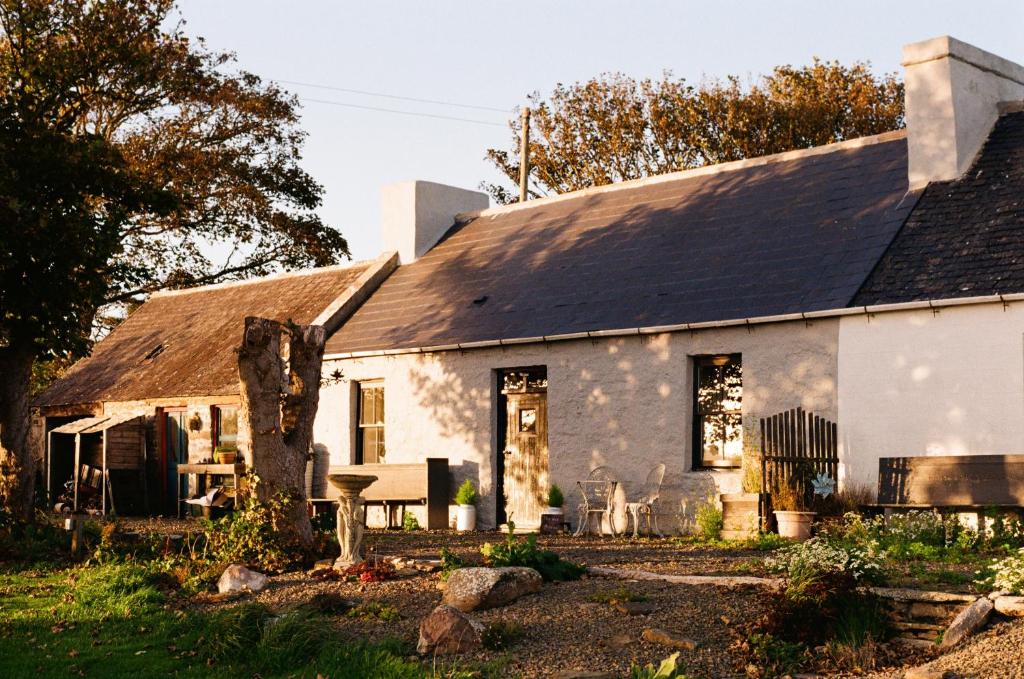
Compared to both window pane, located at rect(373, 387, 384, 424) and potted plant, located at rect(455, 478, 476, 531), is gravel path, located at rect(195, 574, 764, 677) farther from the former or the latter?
window pane, located at rect(373, 387, 384, 424)

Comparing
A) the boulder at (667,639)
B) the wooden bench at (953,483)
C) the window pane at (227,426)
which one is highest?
the window pane at (227,426)

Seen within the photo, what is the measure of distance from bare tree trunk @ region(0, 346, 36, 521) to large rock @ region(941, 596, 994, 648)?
1214 cm

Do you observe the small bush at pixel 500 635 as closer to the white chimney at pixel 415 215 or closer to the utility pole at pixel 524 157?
the white chimney at pixel 415 215

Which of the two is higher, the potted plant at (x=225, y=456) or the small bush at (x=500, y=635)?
the potted plant at (x=225, y=456)

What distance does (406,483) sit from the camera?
70.0 feet

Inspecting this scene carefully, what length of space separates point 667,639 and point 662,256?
37.6 feet

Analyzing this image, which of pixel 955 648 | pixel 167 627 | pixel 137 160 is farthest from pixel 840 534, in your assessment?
pixel 137 160

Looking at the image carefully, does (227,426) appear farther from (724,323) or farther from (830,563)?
(830,563)

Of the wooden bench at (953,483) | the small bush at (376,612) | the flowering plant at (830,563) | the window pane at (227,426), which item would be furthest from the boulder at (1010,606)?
the window pane at (227,426)

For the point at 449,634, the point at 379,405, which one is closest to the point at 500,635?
the point at 449,634

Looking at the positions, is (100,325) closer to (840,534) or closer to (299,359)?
(299,359)

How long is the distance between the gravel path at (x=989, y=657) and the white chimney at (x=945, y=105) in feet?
34.2

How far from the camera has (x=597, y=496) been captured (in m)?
19.3

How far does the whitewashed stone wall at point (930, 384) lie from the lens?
1545 cm
